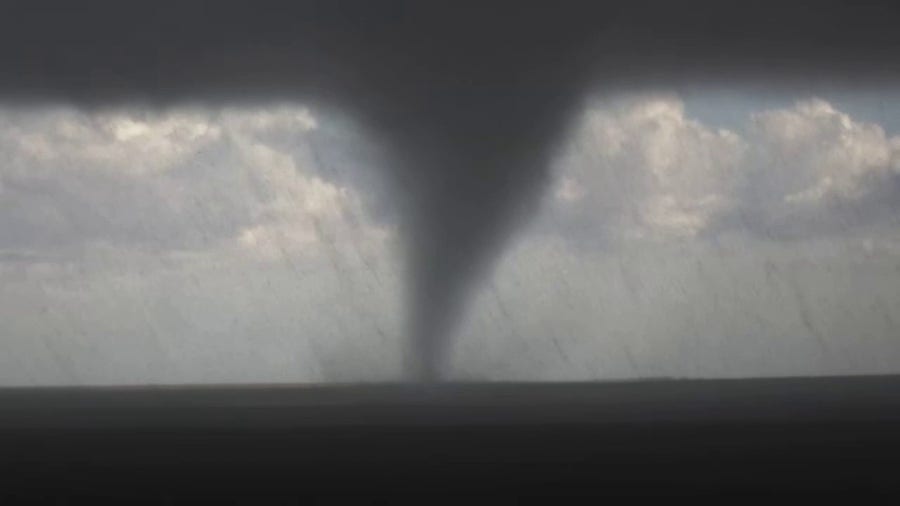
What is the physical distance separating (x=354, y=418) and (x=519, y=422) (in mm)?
4850

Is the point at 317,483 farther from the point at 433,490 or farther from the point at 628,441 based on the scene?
the point at 628,441

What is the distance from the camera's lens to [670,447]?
66.2 ft

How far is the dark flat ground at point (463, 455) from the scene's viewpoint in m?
14.8

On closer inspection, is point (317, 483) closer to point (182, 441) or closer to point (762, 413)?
point (182, 441)

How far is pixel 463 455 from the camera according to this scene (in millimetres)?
19312

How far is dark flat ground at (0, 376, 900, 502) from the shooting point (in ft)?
48.4

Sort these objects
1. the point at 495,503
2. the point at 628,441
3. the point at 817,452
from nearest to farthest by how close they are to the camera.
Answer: the point at 495,503, the point at 817,452, the point at 628,441

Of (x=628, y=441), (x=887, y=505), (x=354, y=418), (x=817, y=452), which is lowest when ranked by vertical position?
(x=354, y=418)

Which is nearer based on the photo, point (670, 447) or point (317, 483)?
point (317, 483)

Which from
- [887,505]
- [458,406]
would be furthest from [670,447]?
[458,406]

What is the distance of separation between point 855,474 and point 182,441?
12.7 meters

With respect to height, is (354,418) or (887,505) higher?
(887,505)

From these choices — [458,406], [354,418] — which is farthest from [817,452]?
[458,406]

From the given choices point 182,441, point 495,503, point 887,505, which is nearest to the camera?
point 887,505
